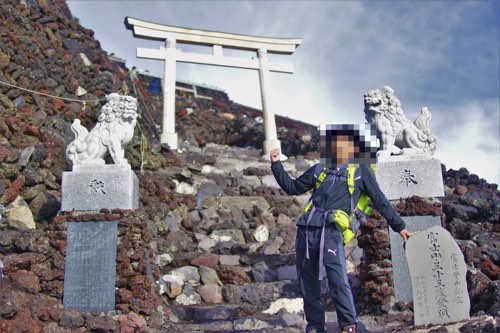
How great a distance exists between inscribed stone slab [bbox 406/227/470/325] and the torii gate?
968cm

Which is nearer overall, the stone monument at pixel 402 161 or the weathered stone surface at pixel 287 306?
the stone monument at pixel 402 161

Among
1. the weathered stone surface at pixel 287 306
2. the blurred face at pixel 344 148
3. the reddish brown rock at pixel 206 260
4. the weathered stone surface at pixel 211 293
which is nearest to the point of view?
the blurred face at pixel 344 148

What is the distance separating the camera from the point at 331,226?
125 inches

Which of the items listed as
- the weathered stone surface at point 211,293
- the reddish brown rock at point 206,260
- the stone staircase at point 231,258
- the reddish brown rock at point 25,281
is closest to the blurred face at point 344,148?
the stone staircase at point 231,258

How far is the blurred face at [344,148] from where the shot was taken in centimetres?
330

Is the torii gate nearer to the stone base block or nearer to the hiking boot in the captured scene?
the stone base block

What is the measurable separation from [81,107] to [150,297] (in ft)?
22.3

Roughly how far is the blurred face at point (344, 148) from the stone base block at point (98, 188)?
3.07m

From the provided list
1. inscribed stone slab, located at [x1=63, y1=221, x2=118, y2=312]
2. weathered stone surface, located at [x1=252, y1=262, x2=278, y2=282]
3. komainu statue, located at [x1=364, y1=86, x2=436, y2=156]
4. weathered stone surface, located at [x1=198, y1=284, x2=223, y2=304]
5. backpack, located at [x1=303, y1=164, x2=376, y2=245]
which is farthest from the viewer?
weathered stone surface, located at [x1=252, y1=262, x2=278, y2=282]

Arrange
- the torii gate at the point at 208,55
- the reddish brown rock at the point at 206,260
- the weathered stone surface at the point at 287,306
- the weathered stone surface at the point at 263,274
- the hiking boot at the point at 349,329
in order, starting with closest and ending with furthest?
the hiking boot at the point at 349,329 < the weathered stone surface at the point at 287,306 < the weathered stone surface at the point at 263,274 < the reddish brown rock at the point at 206,260 < the torii gate at the point at 208,55

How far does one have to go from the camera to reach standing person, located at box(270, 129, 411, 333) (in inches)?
123

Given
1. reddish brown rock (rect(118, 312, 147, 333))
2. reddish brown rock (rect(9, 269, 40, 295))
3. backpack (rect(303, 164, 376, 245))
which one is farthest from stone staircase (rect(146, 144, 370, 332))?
backpack (rect(303, 164, 376, 245))

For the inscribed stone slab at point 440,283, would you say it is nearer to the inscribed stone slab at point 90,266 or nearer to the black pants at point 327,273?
the black pants at point 327,273

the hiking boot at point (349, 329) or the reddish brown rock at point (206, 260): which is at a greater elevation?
the reddish brown rock at point (206, 260)
